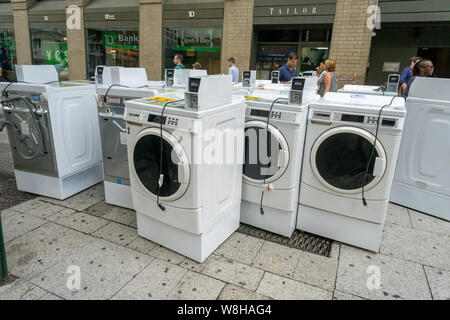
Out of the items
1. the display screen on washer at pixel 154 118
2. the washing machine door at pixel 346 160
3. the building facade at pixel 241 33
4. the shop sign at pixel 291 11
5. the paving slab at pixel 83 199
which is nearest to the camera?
the display screen on washer at pixel 154 118

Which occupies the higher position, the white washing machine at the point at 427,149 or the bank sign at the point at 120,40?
the bank sign at the point at 120,40

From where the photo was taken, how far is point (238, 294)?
2451 millimetres

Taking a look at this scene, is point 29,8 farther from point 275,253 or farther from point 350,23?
point 275,253

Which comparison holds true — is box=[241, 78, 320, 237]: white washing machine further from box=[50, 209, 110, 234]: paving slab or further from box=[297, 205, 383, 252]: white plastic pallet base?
box=[50, 209, 110, 234]: paving slab

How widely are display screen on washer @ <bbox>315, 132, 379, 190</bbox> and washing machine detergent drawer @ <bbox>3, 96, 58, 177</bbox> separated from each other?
3.11 m

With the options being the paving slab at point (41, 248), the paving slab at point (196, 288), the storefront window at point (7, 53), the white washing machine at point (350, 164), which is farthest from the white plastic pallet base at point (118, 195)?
the storefront window at point (7, 53)

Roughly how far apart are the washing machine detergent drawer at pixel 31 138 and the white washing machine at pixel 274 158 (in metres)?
2.39

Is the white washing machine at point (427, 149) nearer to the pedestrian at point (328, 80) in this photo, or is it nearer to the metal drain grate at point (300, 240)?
the metal drain grate at point (300, 240)

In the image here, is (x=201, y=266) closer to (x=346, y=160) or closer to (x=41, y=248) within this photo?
(x=41, y=248)

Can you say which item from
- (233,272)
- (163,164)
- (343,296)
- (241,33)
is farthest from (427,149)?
(241,33)

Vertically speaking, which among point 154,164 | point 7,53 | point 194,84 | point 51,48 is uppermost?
point 51,48

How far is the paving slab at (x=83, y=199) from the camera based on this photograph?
3.82m

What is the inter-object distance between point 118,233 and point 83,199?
1.07 meters

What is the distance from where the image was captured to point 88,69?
1202 cm
